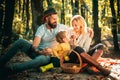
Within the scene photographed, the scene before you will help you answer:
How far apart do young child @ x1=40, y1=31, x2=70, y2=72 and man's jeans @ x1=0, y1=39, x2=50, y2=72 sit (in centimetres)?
20

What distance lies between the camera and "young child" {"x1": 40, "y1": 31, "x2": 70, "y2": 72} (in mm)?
7462

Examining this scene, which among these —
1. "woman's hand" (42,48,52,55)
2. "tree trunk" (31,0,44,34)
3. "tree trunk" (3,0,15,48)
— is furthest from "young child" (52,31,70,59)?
"tree trunk" (3,0,15,48)

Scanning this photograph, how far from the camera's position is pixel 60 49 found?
7.52 metres

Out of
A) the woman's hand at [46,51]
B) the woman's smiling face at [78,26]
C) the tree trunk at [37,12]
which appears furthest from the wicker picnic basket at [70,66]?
the tree trunk at [37,12]

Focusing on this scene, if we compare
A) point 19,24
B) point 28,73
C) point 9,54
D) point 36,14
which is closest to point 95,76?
point 28,73

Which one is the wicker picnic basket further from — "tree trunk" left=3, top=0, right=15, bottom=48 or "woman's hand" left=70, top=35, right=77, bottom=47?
"tree trunk" left=3, top=0, right=15, bottom=48

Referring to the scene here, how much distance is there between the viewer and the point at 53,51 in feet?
24.8

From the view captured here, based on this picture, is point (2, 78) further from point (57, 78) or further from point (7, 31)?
point (7, 31)

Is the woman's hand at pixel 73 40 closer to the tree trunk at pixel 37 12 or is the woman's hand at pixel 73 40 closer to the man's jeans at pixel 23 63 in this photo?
the man's jeans at pixel 23 63

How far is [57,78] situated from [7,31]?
8345 millimetres

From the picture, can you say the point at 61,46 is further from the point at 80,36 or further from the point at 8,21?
the point at 8,21

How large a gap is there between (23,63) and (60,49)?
1171 mm

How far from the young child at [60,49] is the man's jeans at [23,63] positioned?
0.64 feet

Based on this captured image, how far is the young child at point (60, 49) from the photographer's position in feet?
24.5
